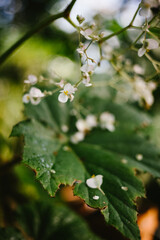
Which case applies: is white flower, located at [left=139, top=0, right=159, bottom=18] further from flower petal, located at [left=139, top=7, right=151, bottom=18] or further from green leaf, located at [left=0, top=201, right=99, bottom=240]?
green leaf, located at [left=0, top=201, right=99, bottom=240]

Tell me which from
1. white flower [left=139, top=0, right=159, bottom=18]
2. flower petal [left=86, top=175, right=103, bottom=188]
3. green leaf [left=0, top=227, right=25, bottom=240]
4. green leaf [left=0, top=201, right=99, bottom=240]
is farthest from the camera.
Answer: green leaf [left=0, top=201, right=99, bottom=240]

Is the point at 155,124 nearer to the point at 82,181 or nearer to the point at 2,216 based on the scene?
the point at 82,181

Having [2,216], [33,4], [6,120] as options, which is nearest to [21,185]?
[2,216]

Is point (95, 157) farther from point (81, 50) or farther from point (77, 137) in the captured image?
point (81, 50)

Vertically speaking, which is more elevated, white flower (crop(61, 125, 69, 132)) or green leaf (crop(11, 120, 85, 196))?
green leaf (crop(11, 120, 85, 196))

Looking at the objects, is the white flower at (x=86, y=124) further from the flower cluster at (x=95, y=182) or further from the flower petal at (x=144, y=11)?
the flower petal at (x=144, y=11)

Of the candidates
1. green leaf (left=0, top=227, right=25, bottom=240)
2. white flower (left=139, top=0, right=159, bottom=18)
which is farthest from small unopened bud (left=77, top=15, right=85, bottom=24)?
green leaf (left=0, top=227, right=25, bottom=240)
